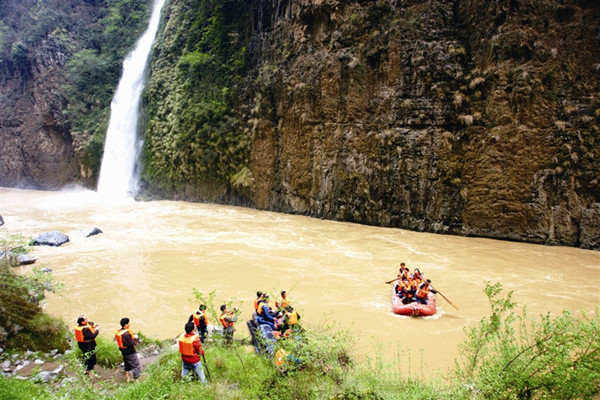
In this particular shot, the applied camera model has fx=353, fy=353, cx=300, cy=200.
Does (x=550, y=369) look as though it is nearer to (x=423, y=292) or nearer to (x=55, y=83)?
(x=423, y=292)

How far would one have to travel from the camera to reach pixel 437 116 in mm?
17141

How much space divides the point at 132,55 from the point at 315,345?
4198cm

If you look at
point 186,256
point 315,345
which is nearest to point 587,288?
point 315,345

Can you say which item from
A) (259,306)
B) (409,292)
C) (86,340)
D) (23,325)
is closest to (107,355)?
(86,340)

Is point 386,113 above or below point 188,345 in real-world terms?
above

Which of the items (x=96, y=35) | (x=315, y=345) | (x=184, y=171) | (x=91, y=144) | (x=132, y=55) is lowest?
(x=315, y=345)

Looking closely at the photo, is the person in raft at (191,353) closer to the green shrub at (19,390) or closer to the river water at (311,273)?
the green shrub at (19,390)

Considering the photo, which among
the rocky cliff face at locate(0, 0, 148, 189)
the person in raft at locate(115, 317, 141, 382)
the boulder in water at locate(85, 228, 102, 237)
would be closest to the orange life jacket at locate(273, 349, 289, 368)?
the person in raft at locate(115, 317, 141, 382)

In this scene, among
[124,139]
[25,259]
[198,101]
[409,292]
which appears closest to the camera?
[409,292]

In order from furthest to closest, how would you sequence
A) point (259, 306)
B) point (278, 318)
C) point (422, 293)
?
point (422, 293) < point (259, 306) < point (278, 318)

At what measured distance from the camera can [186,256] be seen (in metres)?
13.9

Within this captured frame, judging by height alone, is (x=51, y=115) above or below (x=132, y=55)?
below

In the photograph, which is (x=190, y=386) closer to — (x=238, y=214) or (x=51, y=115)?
(x=238, y=214)

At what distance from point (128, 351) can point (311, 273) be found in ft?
23.8
